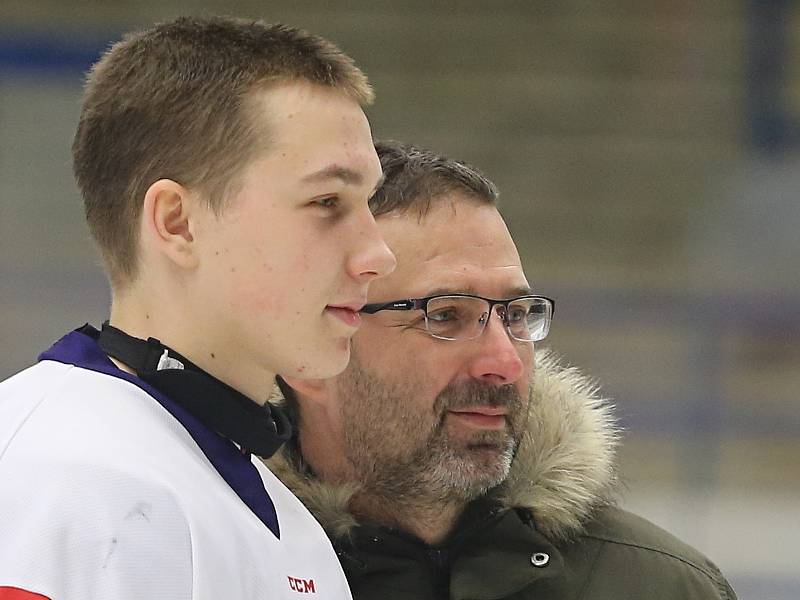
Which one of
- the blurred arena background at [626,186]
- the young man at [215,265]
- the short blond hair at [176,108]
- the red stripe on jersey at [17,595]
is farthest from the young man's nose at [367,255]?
the blurred arena background at [626,186]

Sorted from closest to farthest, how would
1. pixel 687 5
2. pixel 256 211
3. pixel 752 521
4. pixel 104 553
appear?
pixel 104 553 < pixel 256 211 < pixel 752 521 < pixel 687 5

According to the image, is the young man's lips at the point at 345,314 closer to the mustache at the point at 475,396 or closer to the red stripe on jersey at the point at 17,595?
the red stripe on jersey at the point at 17,595

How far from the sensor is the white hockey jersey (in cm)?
86

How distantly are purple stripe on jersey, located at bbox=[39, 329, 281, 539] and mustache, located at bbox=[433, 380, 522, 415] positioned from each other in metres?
0.53

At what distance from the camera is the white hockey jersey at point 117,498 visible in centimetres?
86

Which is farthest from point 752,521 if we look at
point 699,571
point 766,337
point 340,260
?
point 340,260

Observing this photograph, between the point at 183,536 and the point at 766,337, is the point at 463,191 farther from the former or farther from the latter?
the point at 766,337

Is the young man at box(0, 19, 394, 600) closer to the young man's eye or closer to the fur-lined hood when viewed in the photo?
the young man's eye

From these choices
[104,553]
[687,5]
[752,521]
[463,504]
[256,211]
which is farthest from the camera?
[687,5]

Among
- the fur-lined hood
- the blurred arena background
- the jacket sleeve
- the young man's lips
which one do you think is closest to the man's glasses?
the fur-lined hood

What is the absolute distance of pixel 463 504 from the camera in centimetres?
161

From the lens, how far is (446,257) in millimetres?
1640

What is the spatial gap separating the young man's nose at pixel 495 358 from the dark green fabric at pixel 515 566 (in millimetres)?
165

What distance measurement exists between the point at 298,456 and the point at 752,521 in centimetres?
312
